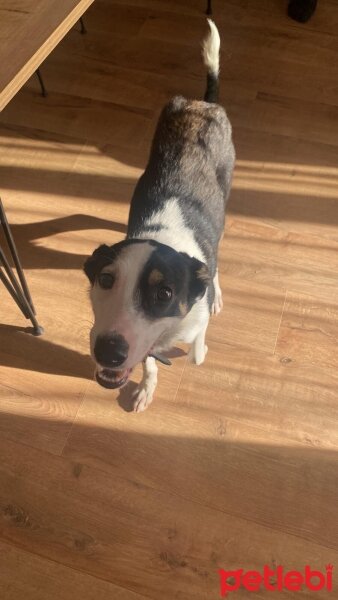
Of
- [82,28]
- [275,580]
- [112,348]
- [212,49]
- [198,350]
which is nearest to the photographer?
[112,348]

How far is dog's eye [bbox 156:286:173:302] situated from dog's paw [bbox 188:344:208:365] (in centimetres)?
56

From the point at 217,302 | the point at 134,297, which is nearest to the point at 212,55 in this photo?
the point at 217,302

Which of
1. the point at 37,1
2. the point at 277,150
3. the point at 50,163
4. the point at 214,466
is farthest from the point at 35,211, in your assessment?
the point at 214,466

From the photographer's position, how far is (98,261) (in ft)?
5.02

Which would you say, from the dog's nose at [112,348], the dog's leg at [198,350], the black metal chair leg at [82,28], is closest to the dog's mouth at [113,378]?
the dog's nose at [112,348]

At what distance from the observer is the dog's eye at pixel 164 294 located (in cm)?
141

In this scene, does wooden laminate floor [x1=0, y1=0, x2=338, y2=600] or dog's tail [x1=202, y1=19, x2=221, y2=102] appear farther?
dog's tail [x1=202, y1=19, x2=221, y2=102]

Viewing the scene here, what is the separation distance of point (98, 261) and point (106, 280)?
0.11 m

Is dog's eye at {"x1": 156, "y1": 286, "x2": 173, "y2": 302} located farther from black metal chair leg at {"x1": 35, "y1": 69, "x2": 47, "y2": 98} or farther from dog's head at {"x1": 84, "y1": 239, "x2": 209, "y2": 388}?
black metal chair leg at {"x1": 35, "y1": 69, "x2": 47, "y2": 98}

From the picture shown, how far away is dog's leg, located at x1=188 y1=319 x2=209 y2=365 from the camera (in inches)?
74.4

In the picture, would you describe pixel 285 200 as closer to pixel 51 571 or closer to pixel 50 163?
pixel 50 163

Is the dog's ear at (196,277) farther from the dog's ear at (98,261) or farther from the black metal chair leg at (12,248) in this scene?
the black metal chair leg at (12,248)

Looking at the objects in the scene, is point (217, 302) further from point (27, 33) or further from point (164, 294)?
point (27, 33)

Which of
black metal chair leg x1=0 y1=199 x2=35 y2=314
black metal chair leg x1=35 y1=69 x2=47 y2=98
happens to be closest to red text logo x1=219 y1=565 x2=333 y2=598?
black metal chair leg x1=0 y1=199 x2=35 y2=314
